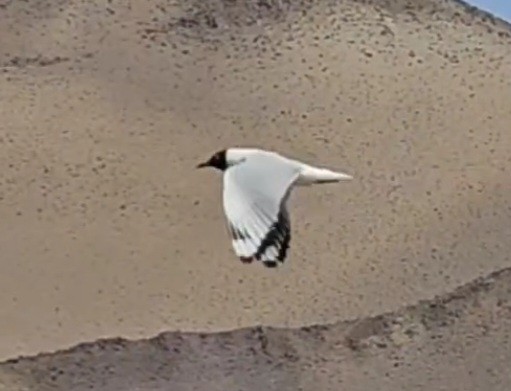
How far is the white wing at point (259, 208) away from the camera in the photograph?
3949mm

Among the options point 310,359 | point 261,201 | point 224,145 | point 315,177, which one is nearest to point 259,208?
point 261,201

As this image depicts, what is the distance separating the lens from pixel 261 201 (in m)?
4.11

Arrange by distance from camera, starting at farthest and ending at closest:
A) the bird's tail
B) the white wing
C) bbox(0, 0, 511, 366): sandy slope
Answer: bbox(0, 0, 511, 366): sandy slope < the bird's tail < the white wing

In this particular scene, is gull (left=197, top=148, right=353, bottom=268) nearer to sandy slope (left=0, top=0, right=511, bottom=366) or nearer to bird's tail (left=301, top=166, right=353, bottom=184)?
bird's tail (left=301, top=166, right=353, bottom=184)

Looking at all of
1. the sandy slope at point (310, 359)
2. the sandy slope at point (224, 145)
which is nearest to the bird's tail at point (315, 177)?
the sandy slope at point (310, 359)

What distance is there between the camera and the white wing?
3949 millimetres

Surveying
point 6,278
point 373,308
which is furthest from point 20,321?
point 373,308

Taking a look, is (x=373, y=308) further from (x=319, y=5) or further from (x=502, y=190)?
(x=319, y=5)

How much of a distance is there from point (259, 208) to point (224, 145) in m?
5.85

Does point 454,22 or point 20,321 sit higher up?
point 454,22

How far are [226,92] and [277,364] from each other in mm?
3486

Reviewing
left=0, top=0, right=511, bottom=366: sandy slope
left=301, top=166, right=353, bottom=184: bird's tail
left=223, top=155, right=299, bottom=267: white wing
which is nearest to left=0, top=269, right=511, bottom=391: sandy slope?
left=0, top=0, right=511, bottom=366: sandy slope

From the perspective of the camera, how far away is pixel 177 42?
36.9 feet

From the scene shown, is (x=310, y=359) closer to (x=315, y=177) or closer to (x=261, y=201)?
(x=315, y=177)
